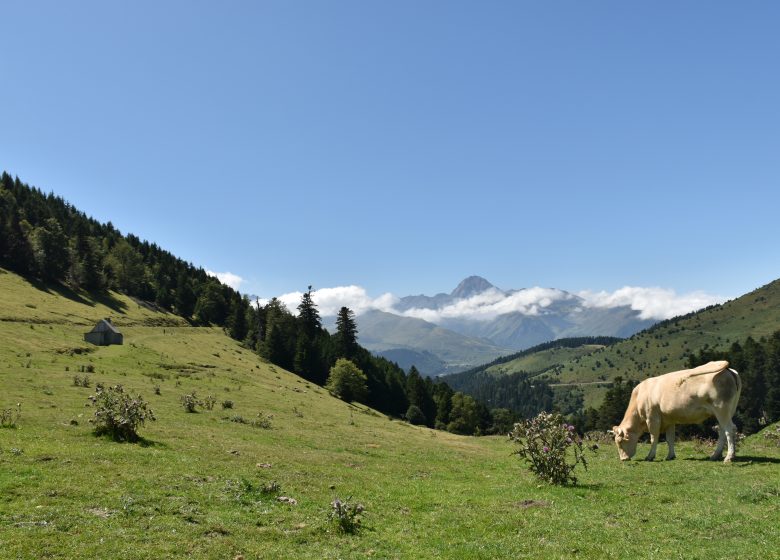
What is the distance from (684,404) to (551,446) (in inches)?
391

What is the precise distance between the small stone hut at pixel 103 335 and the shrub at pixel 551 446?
70507mm

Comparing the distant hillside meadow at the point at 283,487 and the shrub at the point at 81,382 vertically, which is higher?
the shrub at the point at 81,382

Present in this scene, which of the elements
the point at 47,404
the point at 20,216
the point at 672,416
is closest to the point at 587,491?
the point at 672,416

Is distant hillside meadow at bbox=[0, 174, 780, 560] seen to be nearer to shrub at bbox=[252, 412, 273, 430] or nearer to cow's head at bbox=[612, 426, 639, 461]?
shrub at bbox=[252, 412, 273, 430]

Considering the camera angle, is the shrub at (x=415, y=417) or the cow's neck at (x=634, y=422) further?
the shrub at (x=415, y=417)

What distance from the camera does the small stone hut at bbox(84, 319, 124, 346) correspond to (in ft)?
233

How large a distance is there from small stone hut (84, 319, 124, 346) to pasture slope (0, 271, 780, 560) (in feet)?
115

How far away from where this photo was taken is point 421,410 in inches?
4719

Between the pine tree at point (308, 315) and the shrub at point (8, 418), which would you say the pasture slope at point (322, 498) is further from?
the pine tree at point (308, 315)

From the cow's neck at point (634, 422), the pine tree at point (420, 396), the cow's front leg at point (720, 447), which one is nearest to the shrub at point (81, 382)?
the cow's neck at point (634, 422)

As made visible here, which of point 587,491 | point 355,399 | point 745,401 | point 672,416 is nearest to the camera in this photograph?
point 587,491

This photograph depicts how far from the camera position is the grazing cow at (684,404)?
24453 millimetres

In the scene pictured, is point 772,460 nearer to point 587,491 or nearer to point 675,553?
point 587,491

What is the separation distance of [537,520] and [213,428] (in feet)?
88.3
